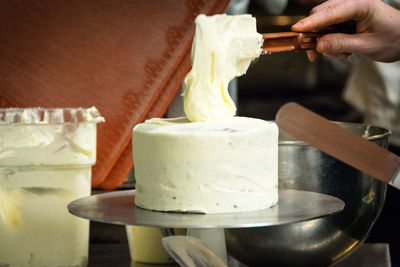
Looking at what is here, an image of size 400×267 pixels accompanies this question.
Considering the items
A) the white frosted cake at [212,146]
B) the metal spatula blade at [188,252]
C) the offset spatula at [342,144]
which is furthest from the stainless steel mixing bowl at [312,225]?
the metal spatula blade at [188,252]

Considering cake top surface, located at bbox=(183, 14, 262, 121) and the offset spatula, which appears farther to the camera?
the offset spatula

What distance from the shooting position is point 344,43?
1.46 metres

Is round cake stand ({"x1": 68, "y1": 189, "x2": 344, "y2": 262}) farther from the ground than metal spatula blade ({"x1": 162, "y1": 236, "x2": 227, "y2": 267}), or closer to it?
farther from the ground

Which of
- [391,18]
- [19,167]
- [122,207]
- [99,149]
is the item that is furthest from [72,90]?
[391,18]

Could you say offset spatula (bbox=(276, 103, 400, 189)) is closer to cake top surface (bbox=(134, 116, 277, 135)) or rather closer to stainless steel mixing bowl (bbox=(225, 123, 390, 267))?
stainless steel mixing bowl (bbox=(225, 123, 390, 267))

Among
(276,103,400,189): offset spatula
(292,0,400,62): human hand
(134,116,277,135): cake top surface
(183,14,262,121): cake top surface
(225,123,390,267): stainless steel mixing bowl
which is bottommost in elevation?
(225,123,390,267): stainless steel mixing bowl

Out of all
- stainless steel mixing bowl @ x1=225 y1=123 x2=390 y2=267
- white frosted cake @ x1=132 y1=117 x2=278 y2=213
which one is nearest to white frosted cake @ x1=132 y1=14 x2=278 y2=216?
white frosted cake @ x1=132 y1=117 x2=278 y2=213

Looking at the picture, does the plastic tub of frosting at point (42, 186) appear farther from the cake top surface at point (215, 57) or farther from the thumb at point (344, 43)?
the thumb at point (344, 43)

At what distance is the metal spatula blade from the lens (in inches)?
38.5

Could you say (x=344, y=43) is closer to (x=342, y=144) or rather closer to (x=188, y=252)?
(x=342, y=144)

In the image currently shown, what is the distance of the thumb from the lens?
1.41m

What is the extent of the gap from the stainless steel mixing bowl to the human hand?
9.7 inches

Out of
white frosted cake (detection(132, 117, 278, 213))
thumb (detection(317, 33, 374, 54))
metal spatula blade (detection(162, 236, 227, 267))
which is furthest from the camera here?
thumb (detection(317, 33, 374, 54))

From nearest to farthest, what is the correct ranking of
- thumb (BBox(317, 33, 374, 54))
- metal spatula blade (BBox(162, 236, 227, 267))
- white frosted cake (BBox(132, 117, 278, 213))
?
metal spatula blade (BBox(162, 236, 227, 267)) → white frosted cake (BBox(132, 117, 278, 213)) → thumb (BBox(317, 33, 374, 54))
